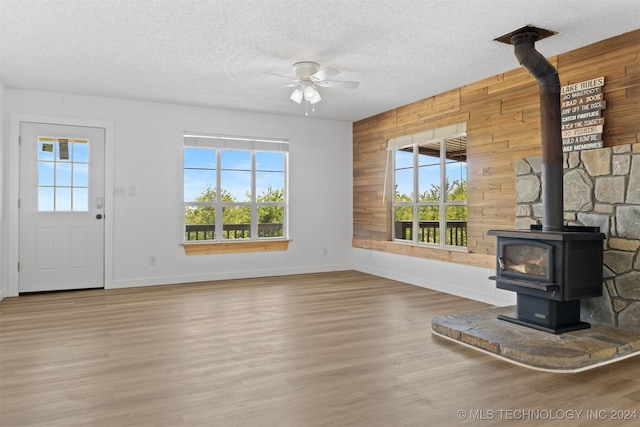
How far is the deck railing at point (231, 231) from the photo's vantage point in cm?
640

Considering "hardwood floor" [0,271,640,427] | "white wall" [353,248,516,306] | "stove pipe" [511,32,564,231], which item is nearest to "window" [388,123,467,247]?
"white wall" [353,248,516,306]

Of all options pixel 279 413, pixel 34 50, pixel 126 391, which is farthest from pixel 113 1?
pixel 279 413

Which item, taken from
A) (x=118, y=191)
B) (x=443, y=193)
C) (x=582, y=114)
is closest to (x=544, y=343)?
(x=582, y=114)

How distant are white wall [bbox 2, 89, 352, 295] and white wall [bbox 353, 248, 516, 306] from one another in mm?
702

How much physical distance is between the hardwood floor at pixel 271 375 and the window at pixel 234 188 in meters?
2.18

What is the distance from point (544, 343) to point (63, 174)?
223 inches

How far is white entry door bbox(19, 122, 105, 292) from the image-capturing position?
5.43 metres

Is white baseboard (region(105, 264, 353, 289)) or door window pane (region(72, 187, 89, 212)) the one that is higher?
door window pane (region(72, 187, 89, 212))

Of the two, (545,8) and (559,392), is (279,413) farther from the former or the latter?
(545,8)

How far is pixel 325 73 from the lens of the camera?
14.0 feet

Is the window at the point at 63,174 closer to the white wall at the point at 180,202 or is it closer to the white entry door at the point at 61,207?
the white entry door at the point at 61,207

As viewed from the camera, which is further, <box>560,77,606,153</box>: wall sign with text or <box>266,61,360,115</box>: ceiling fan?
<box>266,61,360,115</box>: ceiling fan

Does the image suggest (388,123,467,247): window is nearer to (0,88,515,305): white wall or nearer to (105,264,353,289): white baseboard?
(0,88,515,305): white wall

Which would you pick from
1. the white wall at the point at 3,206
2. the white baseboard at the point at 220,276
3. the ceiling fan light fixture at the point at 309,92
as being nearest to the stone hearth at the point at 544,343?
the ceiling fan light fixture at the point at 309,92
